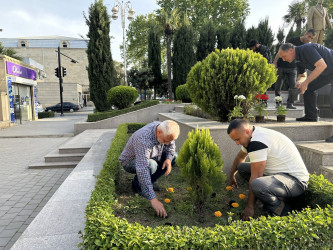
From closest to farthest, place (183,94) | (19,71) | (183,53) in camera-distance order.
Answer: (183,94) < (19,71) < (183,53)

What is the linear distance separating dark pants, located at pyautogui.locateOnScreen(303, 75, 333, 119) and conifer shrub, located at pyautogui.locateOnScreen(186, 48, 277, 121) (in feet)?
2.72

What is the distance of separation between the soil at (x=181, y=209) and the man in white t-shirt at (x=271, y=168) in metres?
0.36

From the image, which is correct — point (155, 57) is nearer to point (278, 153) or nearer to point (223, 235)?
point (278, 153)

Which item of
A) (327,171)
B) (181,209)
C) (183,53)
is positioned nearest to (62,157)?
(181,209)

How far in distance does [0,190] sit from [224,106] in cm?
516

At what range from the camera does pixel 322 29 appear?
32.2ft

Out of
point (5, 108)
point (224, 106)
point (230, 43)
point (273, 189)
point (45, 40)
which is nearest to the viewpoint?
point (273, 189)

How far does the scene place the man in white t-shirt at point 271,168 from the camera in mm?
2586

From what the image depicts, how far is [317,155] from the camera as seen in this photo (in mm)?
3617

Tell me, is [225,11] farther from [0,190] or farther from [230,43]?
[0,190]

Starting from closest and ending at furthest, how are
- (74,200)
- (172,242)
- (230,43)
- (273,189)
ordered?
(172,242) → (273,189) → (74,200) → (230,43)

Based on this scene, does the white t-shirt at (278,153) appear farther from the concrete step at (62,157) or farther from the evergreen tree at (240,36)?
the evergreen tree at (240,36)

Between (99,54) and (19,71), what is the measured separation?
6.87m

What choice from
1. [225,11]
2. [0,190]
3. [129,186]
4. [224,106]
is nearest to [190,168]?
[129,186]
